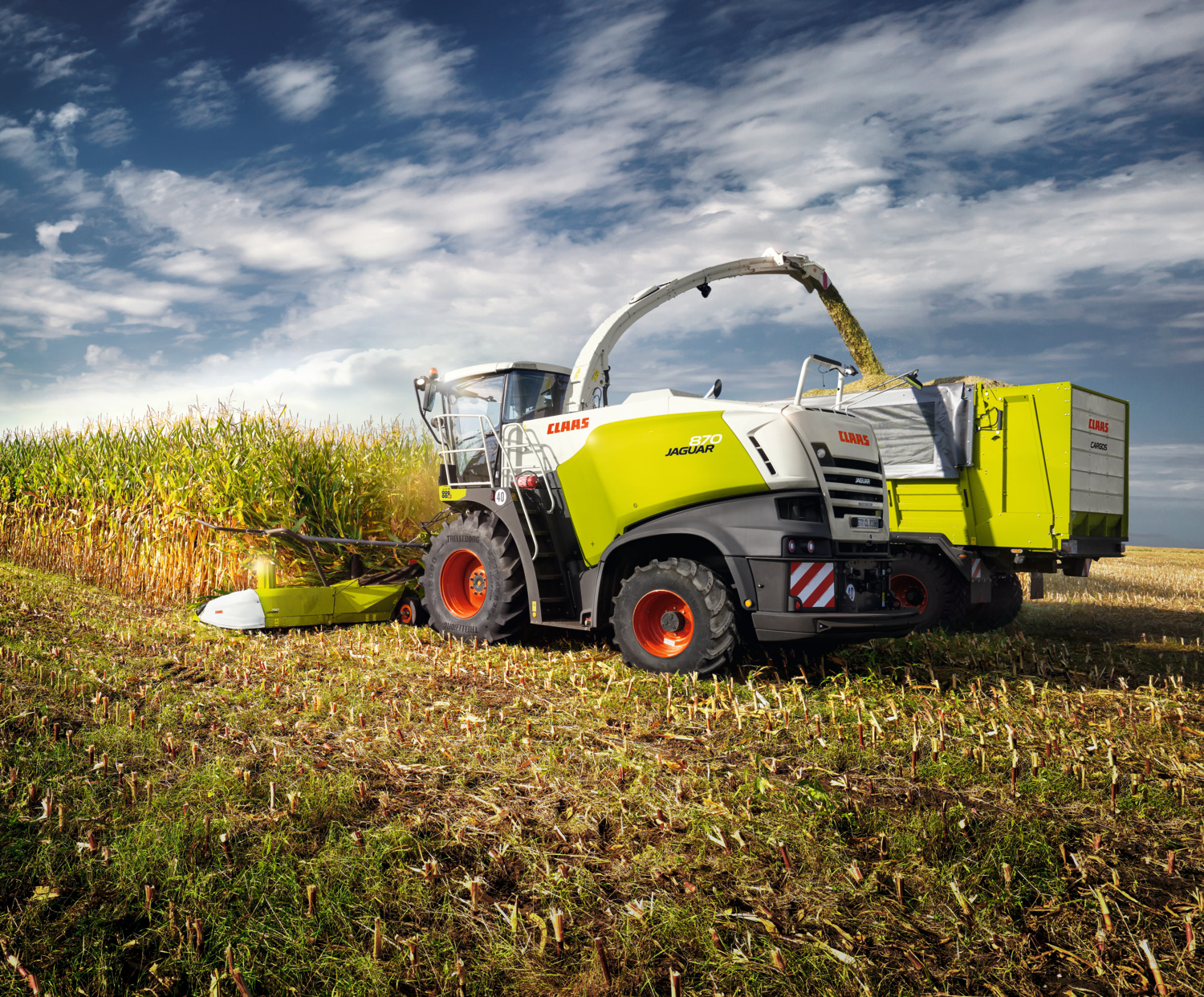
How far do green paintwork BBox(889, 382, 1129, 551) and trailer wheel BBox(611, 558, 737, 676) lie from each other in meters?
4.18

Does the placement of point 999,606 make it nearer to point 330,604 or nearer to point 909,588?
point 909,588

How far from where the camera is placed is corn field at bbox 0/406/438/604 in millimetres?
9898

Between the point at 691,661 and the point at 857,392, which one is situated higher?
the point at 857,392

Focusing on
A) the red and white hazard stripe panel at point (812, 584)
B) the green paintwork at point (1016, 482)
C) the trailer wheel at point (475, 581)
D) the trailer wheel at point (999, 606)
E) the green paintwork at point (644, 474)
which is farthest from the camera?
the trailer wheel at point (999, 606)

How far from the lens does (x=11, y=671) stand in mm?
5691

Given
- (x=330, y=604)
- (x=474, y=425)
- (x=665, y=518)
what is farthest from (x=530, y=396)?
(x=330, y=604)

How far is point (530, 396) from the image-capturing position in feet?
23.6

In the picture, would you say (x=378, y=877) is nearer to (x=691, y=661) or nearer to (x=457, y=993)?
(x=457, y=993)

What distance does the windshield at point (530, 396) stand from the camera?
7.15m

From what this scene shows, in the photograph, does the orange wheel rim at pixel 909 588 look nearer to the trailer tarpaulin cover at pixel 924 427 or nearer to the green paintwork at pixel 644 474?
the trailer tarpaulin cover at pixel 924 427

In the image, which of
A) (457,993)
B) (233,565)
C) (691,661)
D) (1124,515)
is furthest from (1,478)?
(1124,515)

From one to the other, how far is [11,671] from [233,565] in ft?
14.6

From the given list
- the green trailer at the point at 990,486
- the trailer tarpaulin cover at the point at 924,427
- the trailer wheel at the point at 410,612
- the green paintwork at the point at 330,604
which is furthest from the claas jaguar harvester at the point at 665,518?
the green trailer at the point at 990,486

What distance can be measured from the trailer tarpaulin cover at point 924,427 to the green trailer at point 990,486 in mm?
10
